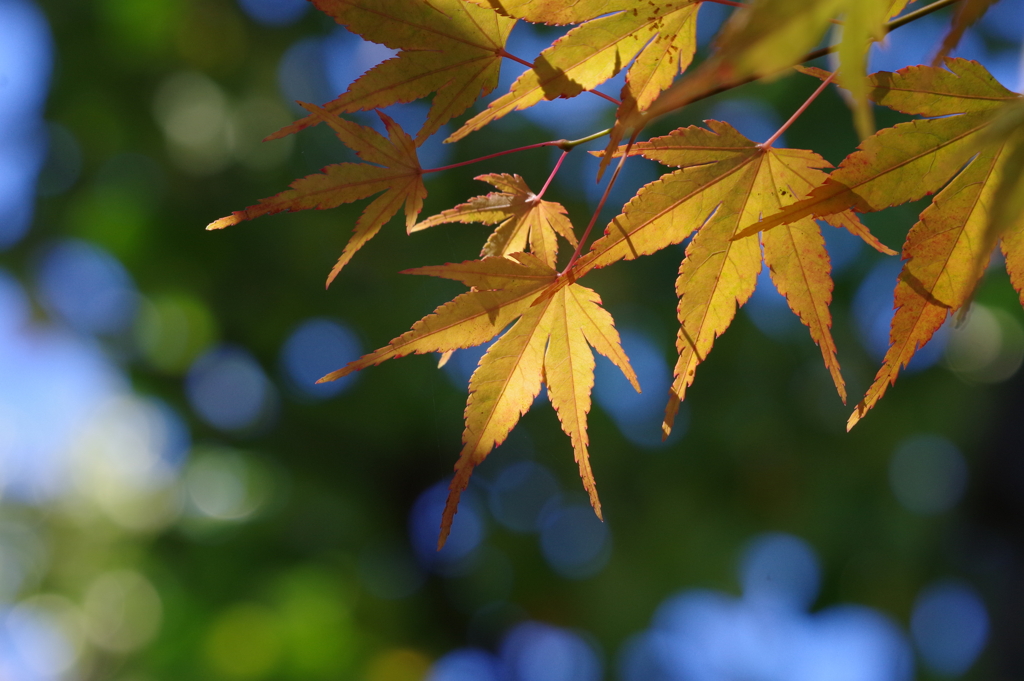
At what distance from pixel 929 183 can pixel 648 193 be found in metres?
0.16

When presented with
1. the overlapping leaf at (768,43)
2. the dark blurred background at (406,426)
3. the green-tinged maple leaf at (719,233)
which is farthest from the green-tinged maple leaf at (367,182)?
the dark blurred background at (406,426)

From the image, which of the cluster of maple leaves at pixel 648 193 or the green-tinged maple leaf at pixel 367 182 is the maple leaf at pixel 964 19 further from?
the green-tinged maple leaf at pixel 367 182

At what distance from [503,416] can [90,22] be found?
416 cm

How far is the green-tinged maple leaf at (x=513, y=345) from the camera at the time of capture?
0.43 metres

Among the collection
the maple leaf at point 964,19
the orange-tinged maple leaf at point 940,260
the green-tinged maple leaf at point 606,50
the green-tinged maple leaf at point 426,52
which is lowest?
the orange-tinged maple leaf at point 940,260

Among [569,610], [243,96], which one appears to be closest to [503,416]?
[569,610]

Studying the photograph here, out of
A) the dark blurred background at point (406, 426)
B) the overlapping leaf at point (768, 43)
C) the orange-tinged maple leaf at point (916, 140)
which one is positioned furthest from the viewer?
the dark blurred background at point (406, 426)

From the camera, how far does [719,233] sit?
1.40 ft

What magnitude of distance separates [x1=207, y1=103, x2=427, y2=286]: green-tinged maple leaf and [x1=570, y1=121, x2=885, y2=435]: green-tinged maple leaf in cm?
15

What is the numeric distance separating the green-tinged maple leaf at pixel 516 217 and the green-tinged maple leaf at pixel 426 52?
0.08m

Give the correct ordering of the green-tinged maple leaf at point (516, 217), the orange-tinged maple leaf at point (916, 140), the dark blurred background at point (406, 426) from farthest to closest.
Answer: the dark blurred background at point (406, 426) < the green-tinged maple leaf at point (516, 217) < the orange-tinged maple leaf at point (916, 140)

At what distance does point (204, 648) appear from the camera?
329cm

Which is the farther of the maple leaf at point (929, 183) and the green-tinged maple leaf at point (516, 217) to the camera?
the green-tinged maple leaf at point (516, 217)

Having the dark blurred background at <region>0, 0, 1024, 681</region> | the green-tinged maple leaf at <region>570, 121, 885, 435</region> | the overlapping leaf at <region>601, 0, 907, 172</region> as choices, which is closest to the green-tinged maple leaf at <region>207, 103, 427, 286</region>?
the green-tinged maple leaf at <region>570, 121, 885, 435</region>
